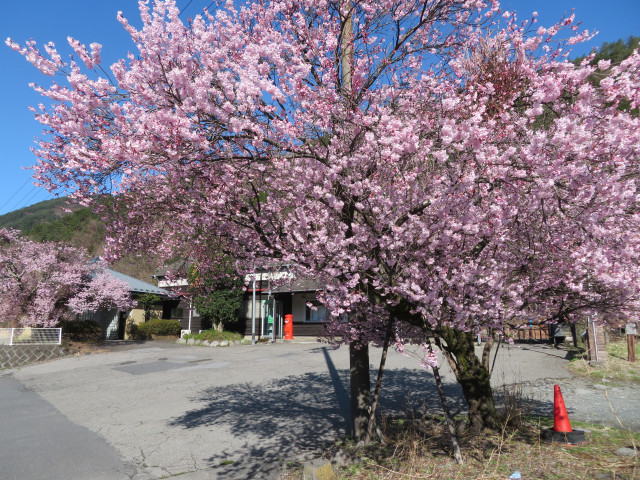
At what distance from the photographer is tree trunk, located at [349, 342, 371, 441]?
5.93 meters

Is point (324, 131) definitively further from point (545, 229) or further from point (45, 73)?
point (45, 73)

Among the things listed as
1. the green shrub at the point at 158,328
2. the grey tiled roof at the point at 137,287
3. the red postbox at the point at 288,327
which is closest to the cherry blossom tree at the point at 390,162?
the red postbox at the point at 288,327

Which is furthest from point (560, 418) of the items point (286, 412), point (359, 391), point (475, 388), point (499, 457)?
Answer: point (286, 412)

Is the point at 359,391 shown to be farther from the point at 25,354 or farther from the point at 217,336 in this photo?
the point at 217,336

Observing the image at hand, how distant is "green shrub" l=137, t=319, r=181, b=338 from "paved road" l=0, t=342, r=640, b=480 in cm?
1175

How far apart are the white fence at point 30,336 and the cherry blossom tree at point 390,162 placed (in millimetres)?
14526

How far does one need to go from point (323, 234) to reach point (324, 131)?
1173mm

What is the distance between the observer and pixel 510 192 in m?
4.12

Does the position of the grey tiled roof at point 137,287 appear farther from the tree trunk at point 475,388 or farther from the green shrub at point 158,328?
the tree trunk at point 475,388

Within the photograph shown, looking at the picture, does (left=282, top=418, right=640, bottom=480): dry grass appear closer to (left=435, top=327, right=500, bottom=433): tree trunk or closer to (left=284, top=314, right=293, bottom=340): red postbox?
(left=435, top=327, right=500, bottom=433): tree trunk

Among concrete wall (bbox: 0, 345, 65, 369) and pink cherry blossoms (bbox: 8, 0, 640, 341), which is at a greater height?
pink cherry blossoms (bbox: 8, 0, 640, 341)

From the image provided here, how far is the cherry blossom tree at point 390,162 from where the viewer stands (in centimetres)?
389

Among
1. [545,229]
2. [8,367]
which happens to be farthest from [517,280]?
[8,367]

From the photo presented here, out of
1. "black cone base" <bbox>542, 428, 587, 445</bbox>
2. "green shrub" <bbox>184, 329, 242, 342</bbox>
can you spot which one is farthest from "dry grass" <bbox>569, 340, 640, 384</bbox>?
"green shrub" <bbox>184, 329, 242, 342</bbox>
